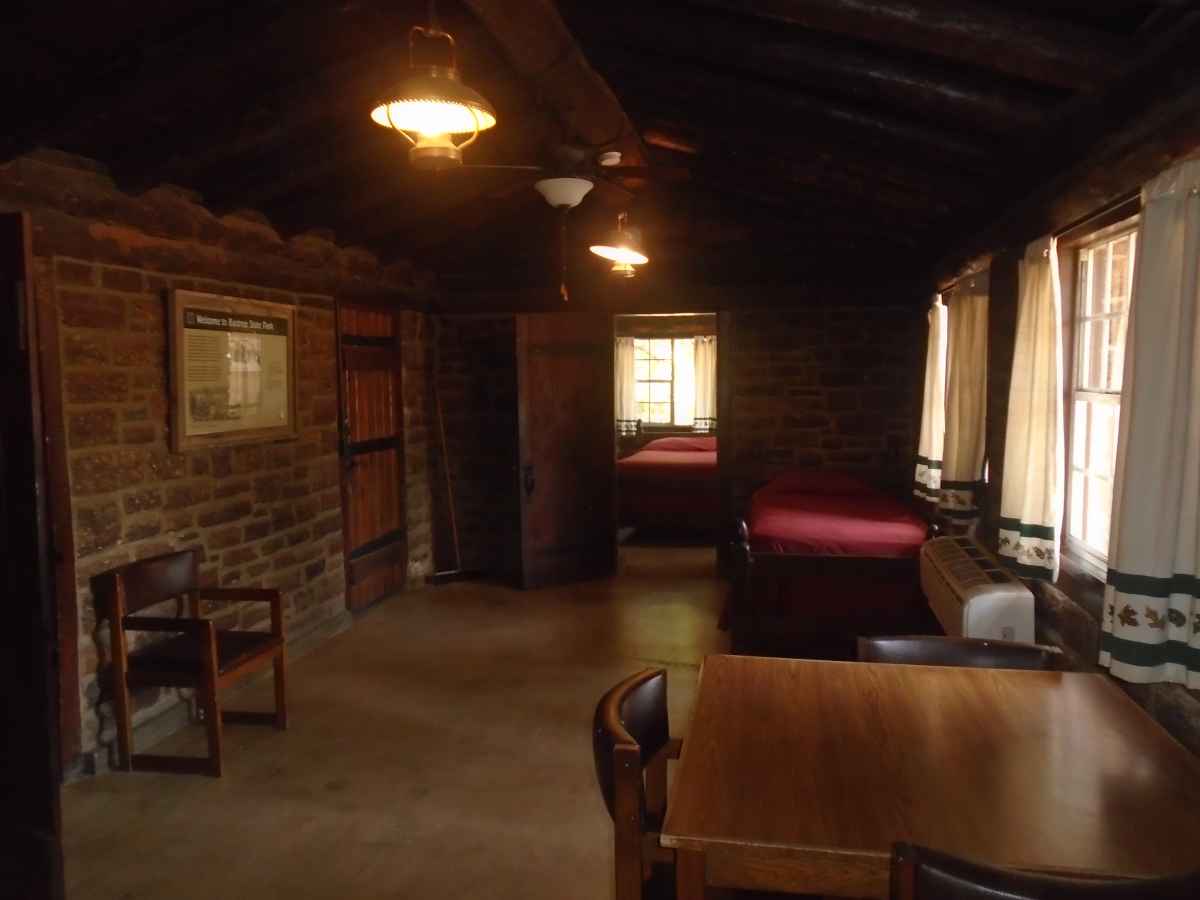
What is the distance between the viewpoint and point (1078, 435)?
3.43 metres

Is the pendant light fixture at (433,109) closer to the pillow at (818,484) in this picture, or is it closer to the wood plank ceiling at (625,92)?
the wood plank ceiling at (625,92)

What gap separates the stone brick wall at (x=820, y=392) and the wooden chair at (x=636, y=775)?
4.78m

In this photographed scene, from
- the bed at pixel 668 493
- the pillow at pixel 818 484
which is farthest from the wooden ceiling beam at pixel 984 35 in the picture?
the bed at pixel 668 493

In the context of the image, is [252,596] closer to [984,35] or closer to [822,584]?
[822,584]

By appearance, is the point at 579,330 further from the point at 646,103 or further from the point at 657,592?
the point at 646,103

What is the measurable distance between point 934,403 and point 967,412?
1.14 metres

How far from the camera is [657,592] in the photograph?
6.52 meters

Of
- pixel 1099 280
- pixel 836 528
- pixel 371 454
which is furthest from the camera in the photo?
pixel 371 454

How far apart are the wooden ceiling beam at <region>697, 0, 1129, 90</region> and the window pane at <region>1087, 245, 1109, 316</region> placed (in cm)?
89

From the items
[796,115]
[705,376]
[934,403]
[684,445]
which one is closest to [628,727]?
[796,115]

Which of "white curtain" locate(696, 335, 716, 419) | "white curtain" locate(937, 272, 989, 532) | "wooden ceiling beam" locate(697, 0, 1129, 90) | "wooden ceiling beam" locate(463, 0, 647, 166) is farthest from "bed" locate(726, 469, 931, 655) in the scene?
"white curtain" locate(696, 335, 716, 419)

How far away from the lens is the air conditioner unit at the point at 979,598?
3.38 meters

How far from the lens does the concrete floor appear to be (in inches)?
113

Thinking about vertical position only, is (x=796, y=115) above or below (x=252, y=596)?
above
